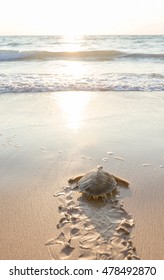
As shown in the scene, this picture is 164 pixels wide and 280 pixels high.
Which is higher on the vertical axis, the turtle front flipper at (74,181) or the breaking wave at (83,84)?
the breaking wave at (83,84)

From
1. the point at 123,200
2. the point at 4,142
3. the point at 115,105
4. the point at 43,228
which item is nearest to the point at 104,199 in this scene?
the point at 123,200

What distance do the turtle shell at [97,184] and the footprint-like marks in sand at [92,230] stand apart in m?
0.11

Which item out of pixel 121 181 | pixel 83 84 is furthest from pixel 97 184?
pixel 83 84

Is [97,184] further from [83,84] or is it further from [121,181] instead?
[83,84]

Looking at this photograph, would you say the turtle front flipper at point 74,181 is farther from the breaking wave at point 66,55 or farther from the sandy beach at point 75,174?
the breaking wave at point 66,55

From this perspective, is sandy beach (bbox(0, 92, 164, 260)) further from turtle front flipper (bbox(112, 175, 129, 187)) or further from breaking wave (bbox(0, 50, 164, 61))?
breaking wave (bbox(0, 50, 164, 61))

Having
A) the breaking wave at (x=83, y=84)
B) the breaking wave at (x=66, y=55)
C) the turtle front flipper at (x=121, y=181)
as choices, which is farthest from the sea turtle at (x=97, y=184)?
the breaking wave at (x=66, y=55)

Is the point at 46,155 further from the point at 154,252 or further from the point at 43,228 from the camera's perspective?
the point at 154,252

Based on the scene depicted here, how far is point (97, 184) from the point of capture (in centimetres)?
407

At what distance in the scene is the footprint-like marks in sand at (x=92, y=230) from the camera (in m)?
3.11

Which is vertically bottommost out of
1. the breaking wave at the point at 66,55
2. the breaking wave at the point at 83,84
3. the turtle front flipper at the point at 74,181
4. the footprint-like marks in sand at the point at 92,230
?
the footprint-like marks in sand at the point at 92,230

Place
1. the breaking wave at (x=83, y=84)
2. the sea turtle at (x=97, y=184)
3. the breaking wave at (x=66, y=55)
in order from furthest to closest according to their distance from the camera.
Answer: the breaking wave at (x=66, y=55)
the breaking wave at (x=83, y=84)
the sea turtle at (x=97, y=184)

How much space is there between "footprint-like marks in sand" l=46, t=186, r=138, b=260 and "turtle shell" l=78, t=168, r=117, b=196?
0.35 feet

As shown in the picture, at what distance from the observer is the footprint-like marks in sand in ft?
10.2
